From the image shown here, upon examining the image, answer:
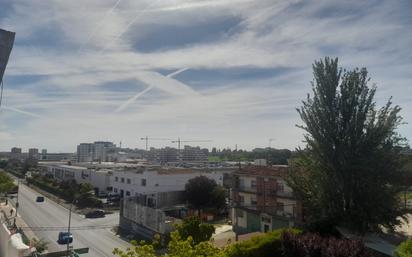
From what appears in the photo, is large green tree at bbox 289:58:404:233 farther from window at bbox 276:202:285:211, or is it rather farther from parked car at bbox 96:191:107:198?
parked car at bbox 96:191:107:198

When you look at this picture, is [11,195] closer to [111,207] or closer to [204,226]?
[111,207]

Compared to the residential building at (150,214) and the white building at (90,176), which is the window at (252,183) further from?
the white building at (90,176)

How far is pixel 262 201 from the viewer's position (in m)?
37.7

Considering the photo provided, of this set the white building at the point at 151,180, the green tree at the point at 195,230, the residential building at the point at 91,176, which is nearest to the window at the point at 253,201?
the green tree at the point at 195,230

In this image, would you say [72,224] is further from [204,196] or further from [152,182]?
[204,196]

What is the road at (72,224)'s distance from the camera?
3755cm

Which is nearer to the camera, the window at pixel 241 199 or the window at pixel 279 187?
the window at pixel 279 187

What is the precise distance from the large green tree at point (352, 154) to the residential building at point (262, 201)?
37.0 feet

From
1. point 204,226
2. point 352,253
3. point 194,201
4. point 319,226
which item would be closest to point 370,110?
point 319,226

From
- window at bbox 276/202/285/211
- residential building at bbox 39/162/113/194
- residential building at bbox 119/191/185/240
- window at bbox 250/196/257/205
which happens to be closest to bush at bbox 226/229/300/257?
window at bbox 276/202/285/211

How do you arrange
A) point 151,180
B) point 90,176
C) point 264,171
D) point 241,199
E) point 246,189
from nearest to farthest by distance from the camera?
point 264,171
point 246,189
point 241,199
point 151,180
point 90,176

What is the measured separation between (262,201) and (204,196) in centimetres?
1618

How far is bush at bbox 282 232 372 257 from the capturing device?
1434 centimetres

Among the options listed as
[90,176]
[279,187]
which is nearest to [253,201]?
[279,187]
